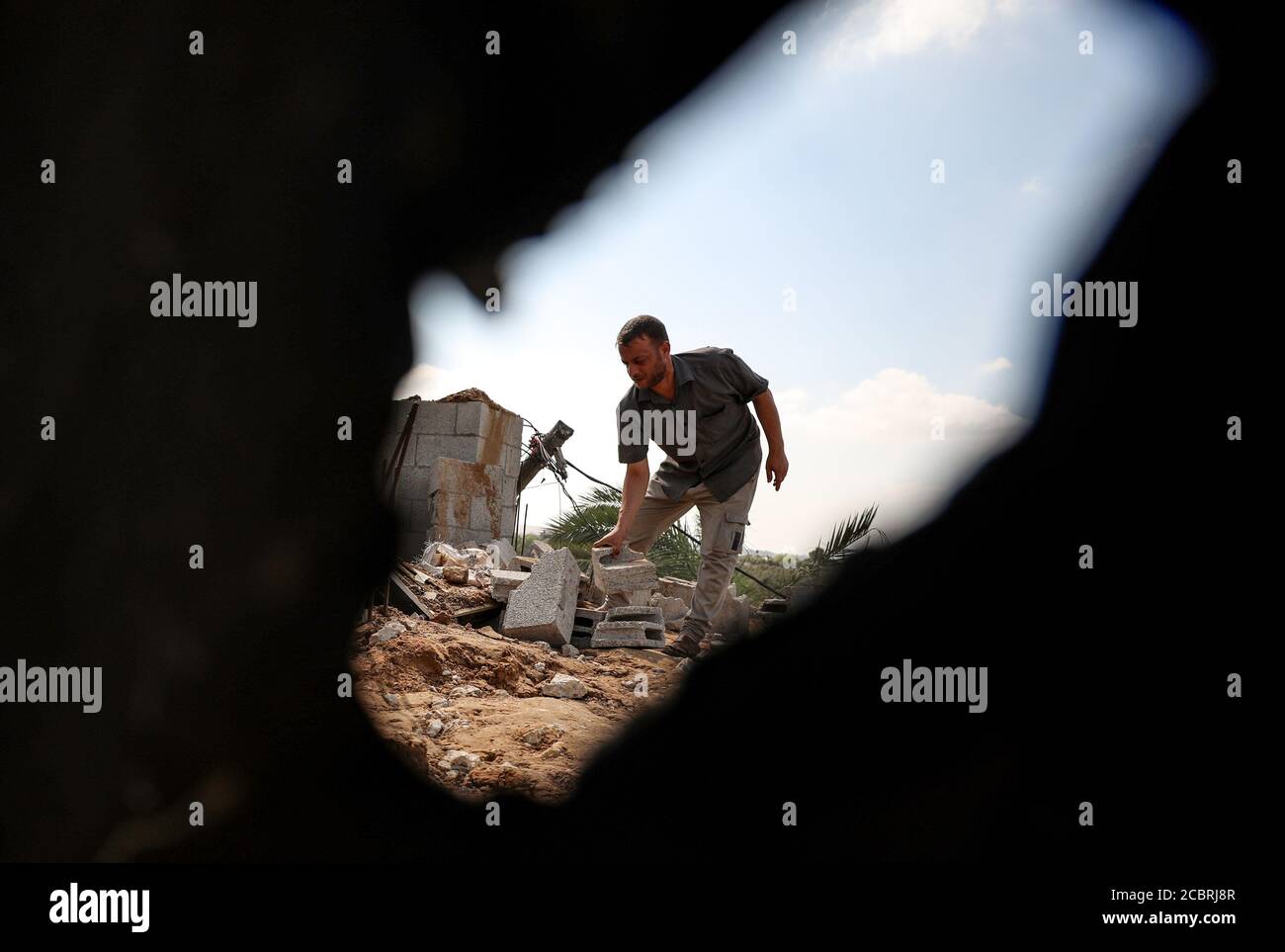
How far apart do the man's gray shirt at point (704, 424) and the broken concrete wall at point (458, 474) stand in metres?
4.71

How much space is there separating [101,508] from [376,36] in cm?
230

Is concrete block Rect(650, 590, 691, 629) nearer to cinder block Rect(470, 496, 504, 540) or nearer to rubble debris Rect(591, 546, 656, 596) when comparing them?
rubble debris Rect(591, 546, 656, 596)

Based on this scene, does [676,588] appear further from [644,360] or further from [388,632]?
[644,360]

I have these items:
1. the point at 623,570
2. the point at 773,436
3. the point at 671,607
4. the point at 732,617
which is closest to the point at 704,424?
the point at 773,436

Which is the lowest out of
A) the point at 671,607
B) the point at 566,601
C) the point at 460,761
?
the point at 460,761

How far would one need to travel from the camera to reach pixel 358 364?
3539 mm

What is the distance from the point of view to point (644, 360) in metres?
3.75

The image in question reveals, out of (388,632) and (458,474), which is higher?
(458,474)

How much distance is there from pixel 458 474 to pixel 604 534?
1.72m

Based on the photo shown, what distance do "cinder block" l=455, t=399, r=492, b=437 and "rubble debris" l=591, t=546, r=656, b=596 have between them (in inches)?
151

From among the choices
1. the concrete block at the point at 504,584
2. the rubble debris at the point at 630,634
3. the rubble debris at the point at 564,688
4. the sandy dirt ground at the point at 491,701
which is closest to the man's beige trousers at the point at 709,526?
the sandy dirt ground at the point at 491,701

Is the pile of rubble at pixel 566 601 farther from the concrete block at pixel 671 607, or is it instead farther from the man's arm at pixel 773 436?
the man's arm at pixel 773 436

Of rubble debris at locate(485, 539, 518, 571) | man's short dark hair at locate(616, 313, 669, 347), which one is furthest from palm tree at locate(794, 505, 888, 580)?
rubble debris at locate(485, 539, 518, 571)
